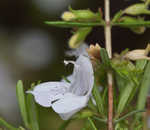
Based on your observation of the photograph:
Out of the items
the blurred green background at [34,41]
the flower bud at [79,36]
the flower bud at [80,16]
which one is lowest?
the blurred green background at [34,41]

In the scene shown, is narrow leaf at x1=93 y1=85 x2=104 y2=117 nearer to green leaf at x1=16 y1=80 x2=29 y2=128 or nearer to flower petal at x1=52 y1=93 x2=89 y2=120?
flower petal at x1=52 y1=93 x2=89 y2=120

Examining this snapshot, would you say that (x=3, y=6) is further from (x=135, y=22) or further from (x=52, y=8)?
(x=135, y=22)

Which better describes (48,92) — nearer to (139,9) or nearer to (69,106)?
(69,106)

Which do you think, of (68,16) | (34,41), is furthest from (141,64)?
(34,41)

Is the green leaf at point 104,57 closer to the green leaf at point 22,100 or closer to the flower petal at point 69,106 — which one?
the flower petal at point 69,106

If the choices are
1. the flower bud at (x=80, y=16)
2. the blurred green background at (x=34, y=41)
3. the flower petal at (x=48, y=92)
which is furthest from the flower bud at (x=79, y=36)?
the blurred green background at (x=34, y=41)

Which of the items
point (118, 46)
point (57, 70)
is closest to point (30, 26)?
point (57, 70)
